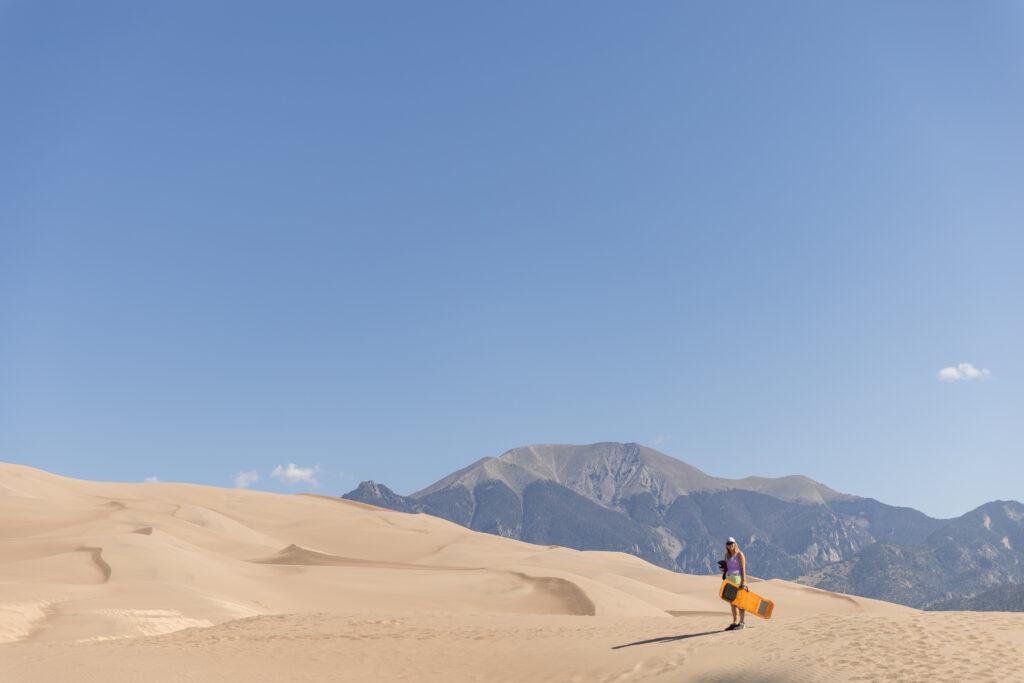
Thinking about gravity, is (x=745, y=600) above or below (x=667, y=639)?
above

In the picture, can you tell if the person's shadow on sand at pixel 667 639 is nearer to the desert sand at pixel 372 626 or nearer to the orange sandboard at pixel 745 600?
the desert sand at pixel 372 626

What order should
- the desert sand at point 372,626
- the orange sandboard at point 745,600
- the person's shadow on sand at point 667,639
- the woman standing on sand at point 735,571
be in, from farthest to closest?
the woman standing on sand at point 735,571 < the orange sandboard at point 745,600 < the person's shadow on sand at point 667,639 < the desert sand at point 372,626

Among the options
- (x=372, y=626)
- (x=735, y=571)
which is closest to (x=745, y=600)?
(x=735, y=571)

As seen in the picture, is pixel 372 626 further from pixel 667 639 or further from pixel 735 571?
pixel 735 571

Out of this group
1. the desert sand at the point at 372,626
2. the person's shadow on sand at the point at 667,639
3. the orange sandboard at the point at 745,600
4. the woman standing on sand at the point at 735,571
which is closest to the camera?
the desert sand at the point at 372,626

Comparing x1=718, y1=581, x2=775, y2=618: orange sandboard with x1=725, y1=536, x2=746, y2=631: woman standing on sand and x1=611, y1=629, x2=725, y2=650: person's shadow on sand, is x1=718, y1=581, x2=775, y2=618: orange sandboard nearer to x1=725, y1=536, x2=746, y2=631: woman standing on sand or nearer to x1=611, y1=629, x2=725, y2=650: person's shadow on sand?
x1=725, y1=536, x2=746, y2=631: woman standing on sand

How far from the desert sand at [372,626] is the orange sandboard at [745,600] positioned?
1.17 feet

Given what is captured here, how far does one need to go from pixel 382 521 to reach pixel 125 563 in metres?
37.2

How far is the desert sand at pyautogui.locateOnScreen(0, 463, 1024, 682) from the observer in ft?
47.8

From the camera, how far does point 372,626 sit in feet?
70.4

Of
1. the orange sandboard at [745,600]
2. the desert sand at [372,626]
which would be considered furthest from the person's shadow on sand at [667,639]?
the orange sandboard at [745,600]

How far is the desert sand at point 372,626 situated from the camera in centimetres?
1455

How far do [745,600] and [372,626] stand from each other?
29.5 ft

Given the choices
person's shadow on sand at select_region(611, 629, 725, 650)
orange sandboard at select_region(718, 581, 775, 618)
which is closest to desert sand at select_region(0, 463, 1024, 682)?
person's shadow on sand at select_region(611, 629, 725, 650)
